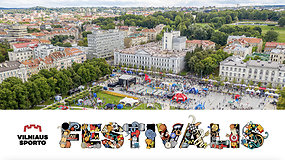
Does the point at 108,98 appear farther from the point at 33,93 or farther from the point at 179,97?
the point at 179,97

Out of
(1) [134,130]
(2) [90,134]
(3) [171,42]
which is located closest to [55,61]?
(3) [171,42]

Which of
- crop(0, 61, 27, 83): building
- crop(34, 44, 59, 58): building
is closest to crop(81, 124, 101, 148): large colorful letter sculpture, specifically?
crop(0, 61, 27, 83): building

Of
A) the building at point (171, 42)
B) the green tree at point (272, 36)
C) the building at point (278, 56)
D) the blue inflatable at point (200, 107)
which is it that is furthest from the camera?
the green tree at point (272, 36)

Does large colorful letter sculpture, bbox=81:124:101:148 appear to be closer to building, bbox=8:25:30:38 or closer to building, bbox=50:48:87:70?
building, bbox=50:48:87:70

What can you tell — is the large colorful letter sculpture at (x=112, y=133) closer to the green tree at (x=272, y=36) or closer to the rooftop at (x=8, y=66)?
the rooftop at (x=8, y=66)

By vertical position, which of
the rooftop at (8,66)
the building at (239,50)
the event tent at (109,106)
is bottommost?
the event tent at (109,106)

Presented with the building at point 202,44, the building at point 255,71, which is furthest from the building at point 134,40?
the building at point 255,71

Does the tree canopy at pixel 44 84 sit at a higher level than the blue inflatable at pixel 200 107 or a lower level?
higher
